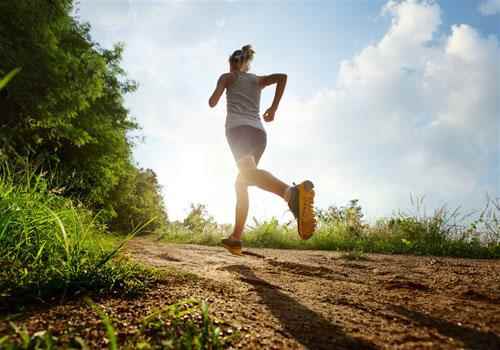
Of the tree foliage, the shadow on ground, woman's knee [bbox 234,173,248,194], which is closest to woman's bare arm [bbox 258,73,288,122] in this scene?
woman's knee [bbox 234,173,248,194]

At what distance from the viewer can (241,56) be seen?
3.33m

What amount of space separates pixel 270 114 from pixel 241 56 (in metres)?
0.67

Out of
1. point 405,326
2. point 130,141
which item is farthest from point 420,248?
point 130,141

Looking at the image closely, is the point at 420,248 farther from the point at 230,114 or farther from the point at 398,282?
the point at 230,114

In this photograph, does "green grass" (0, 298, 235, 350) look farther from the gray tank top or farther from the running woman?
the gray tank top

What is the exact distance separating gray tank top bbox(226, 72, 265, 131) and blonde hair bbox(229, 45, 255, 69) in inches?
6.4

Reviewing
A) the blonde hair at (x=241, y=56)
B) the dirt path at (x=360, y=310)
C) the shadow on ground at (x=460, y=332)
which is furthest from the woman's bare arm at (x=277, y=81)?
the shadow on ground at (x=460, y=332)

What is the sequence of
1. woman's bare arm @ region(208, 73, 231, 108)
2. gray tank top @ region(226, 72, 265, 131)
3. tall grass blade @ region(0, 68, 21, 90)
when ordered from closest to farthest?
tall grass blade @ region(0, 68, 21, 90) < gray tank top @ region(226, 72, 265, 131) < woman's bare arm @ region(208, 73, 231, 108)

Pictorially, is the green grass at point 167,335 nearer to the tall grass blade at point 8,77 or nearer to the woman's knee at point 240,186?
the tall grass blade at point 8,77

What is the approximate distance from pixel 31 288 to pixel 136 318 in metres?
0.48

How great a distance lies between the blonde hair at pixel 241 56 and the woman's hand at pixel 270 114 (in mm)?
559

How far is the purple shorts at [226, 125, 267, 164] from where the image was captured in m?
2.93

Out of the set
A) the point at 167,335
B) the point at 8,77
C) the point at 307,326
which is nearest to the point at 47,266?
the point at 167,335

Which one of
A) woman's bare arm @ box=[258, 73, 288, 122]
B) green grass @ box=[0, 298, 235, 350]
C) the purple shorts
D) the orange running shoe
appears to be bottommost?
green grass @ box=[0, 298, 235, 350]
